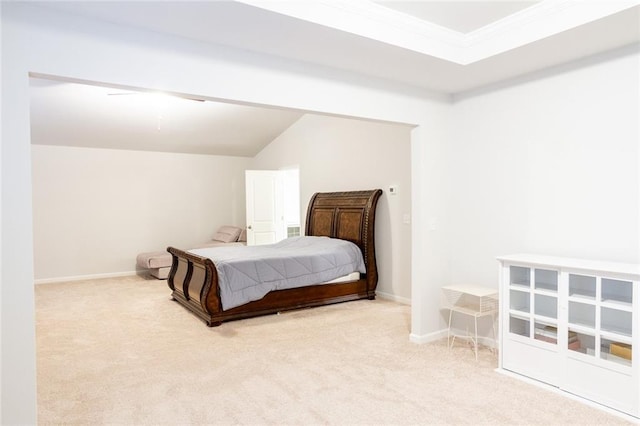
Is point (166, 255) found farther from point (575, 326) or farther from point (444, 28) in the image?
point (575, 326)

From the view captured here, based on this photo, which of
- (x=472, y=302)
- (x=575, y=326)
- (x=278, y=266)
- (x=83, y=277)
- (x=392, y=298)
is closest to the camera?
(x=575, y=326)

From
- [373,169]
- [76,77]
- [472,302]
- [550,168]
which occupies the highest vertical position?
[76,77]

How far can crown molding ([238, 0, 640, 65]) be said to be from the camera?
2.38 meters

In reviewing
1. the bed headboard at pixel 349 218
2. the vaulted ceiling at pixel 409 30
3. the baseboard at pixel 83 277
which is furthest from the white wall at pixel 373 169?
the baseboard at pixel 83 277

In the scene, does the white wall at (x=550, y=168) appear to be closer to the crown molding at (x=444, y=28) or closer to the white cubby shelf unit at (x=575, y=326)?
the white cubby shelf unit at (x=575, y=326)

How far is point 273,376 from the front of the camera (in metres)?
3.17

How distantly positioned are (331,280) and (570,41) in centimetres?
352

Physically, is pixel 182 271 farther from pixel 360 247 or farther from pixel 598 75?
pixel 598 75

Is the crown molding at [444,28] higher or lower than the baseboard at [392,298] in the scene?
higher

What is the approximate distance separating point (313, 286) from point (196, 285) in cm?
137

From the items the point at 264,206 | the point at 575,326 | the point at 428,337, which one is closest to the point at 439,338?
the point at 428,337

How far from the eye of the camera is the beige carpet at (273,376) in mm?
2588

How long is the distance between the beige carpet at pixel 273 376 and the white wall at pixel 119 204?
244 centimetres

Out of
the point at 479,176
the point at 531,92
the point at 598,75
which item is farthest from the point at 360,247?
the point at 598,75
